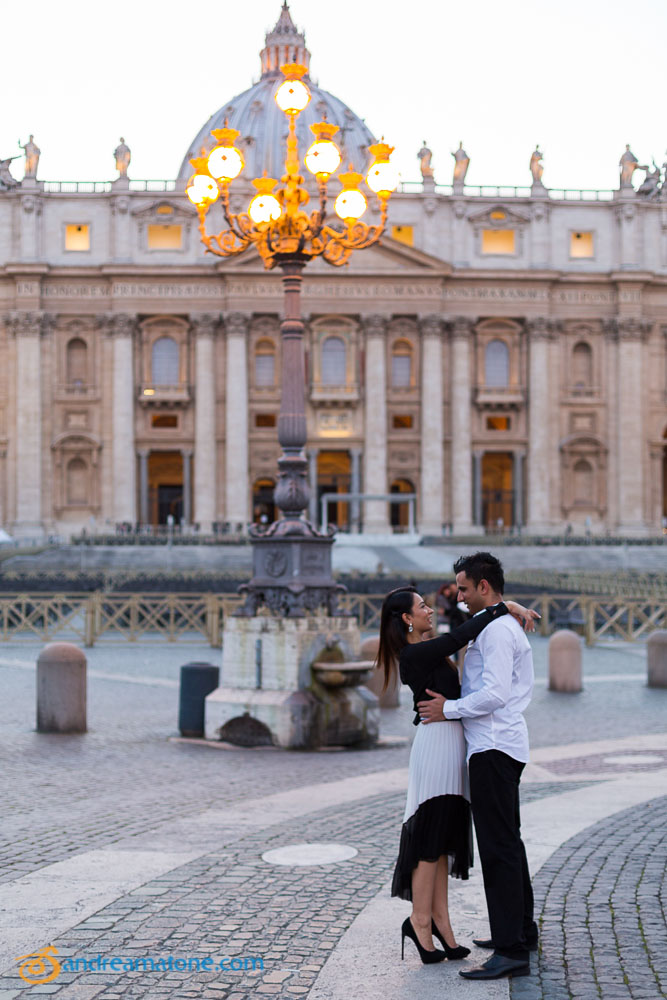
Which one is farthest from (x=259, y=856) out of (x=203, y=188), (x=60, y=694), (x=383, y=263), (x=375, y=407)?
(x=383, y=263)

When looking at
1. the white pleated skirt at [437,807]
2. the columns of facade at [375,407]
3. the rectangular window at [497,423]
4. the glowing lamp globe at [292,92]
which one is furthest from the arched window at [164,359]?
the white pleated skirt at [437,807]

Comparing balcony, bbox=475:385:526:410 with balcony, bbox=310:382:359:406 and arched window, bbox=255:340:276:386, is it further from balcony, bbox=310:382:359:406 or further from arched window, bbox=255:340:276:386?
arched window, bbox=255:340:276:386

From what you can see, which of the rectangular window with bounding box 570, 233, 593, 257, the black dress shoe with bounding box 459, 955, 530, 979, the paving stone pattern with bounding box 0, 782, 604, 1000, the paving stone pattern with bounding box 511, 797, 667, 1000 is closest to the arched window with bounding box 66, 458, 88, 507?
the rectangular window with bounding box 570, 233, 593, 257

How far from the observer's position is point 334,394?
76.6 metres

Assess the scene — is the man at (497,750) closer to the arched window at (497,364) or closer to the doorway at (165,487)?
the arched window at (497,364)

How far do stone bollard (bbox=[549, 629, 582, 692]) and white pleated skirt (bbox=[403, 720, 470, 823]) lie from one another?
13.8m

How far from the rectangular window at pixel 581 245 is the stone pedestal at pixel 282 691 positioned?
222 ft

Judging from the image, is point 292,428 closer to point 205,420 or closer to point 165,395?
point 205,420

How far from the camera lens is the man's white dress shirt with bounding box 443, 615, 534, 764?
6.50m

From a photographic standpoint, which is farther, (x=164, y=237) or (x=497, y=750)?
(x=164, y=237)

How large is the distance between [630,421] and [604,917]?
73.3m

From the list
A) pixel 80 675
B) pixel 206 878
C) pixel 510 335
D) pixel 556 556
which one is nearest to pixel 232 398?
pixel 510 335

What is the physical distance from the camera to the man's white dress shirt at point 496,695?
650 centimetres

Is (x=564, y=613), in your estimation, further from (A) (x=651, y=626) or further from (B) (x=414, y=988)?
(B) (x=414, y=988)
